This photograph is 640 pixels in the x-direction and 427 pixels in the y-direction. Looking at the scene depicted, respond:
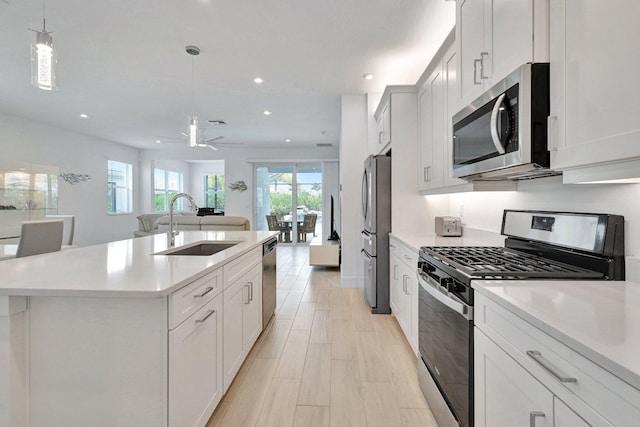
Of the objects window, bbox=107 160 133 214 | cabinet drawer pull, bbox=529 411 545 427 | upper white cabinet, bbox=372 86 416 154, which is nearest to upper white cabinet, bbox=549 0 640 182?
cabinet drawer pull, bbox=529 411 545 427

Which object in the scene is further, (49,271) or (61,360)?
(49,271)

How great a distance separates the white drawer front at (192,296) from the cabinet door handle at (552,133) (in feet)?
5.16

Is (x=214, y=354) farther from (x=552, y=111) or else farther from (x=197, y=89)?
(x=197, y=89)

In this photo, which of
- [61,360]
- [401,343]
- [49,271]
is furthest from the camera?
[401,343]

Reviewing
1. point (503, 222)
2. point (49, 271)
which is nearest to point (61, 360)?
point (49, 271)

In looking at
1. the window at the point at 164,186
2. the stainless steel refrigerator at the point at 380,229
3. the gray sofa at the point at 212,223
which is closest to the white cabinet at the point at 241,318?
the stainless steel refrigerator at the point at 380,229

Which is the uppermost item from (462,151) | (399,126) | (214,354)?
(399,126)

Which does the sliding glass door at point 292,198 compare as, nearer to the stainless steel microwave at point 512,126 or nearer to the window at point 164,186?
the window at point 164,186

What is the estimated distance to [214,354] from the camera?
5.41 ft

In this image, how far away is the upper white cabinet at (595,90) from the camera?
2.94ft

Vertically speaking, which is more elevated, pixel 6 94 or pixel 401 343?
pixel 6 94

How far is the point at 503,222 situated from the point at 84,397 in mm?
2337

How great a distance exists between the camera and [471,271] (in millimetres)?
1305

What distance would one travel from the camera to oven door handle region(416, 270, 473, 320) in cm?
127
